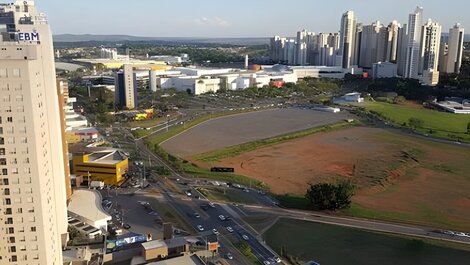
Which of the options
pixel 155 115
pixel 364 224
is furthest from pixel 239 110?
pixel 364 224

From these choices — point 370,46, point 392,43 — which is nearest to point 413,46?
point 392,43

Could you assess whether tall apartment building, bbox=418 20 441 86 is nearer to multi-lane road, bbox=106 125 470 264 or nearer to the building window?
multi-lane road, bbox=106 125 470 264

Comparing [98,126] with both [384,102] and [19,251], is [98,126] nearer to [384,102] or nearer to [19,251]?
[19,251]

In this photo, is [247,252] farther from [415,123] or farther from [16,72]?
[415,123]

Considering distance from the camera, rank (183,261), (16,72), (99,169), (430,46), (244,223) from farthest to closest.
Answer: (430,46) < (99,169) < (244,223) < (183,261) < (16,72)

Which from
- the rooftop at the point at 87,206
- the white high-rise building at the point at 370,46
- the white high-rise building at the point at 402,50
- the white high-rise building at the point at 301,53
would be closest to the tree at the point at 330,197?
the rooftop at the point at 87,206

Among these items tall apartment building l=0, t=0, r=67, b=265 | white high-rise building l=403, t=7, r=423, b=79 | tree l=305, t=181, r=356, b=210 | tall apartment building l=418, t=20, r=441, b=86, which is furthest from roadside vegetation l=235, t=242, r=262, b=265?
white high-rise building l=403, t=7, r=423, b=79
